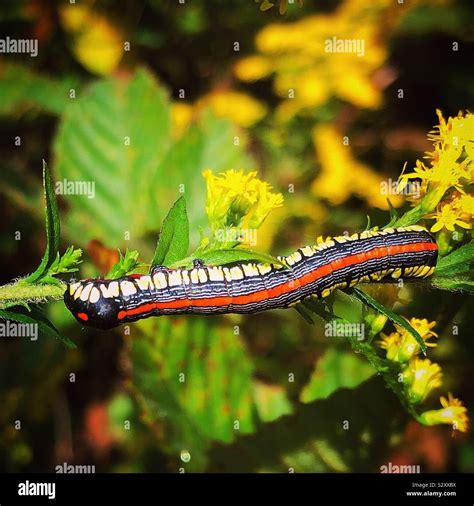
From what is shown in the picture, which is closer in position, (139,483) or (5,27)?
(139,483)

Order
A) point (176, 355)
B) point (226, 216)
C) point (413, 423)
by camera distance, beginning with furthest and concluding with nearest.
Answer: point (413, 423) → point (176, 355) → point (226, 216)

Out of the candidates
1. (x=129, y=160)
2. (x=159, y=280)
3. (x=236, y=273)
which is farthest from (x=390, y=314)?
(x=129, y=160)


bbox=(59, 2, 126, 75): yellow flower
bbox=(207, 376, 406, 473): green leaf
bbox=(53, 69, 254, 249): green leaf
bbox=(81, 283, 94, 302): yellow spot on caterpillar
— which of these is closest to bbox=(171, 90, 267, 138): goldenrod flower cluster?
bbox=(53, 69, 254, 249): green leaf

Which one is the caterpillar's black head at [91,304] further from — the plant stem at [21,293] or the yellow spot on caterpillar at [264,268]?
the yellow spot on caterpillar at [264,268]

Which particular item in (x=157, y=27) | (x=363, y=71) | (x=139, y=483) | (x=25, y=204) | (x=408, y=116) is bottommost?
(x=139, y=483)

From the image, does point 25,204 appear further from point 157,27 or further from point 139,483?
point 139,483

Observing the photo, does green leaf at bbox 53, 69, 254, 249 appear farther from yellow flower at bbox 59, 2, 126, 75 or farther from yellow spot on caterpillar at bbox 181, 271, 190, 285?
Result: yellow spot on caterpillar at bbox 181, 271, 190, 285

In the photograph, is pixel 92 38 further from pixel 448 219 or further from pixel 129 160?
pixel 448 219

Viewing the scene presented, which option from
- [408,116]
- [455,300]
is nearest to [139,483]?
[455,300]
